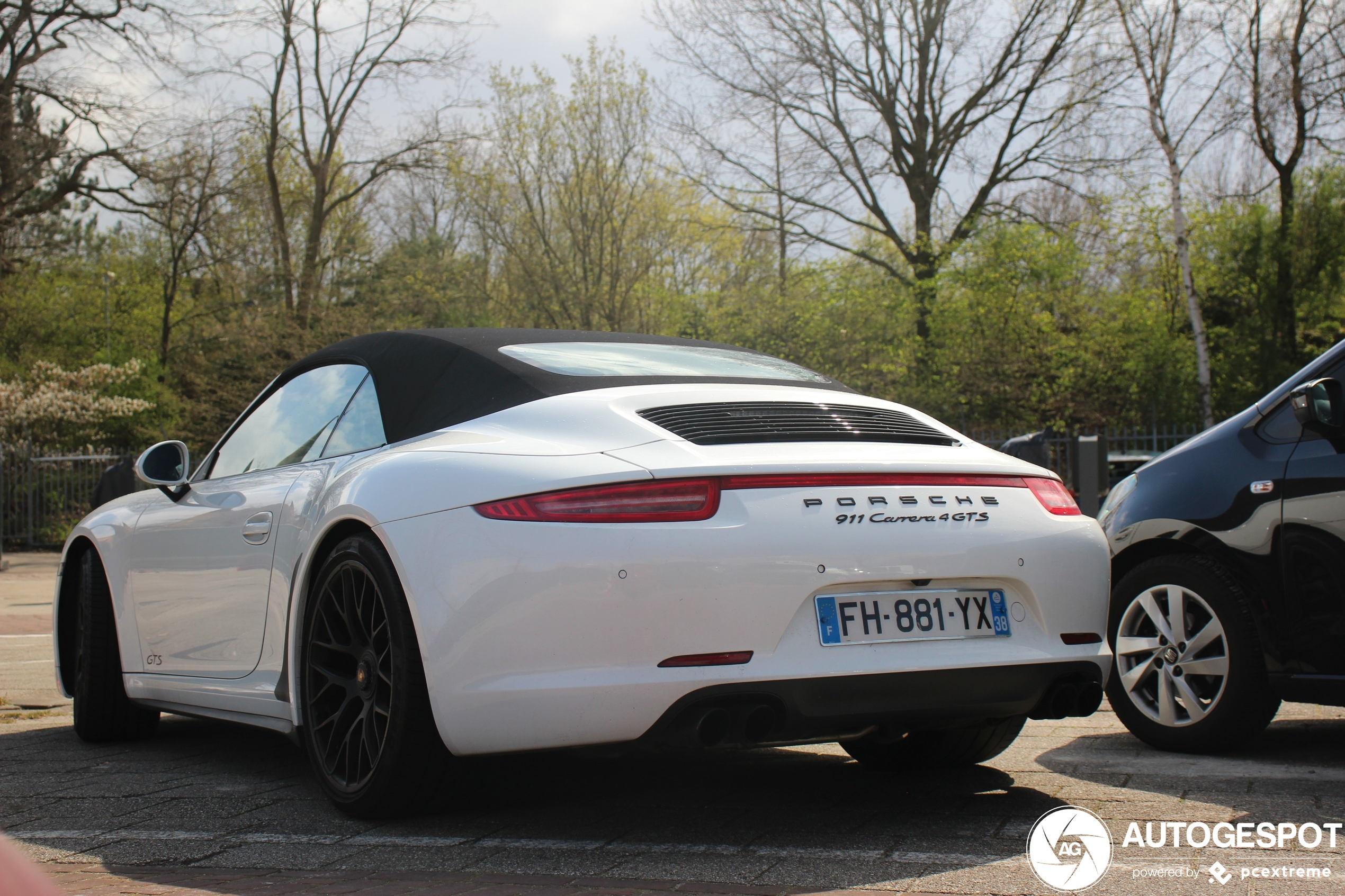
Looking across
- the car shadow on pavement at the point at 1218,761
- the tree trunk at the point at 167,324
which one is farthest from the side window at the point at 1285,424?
the tree trunk at the point at 167,324

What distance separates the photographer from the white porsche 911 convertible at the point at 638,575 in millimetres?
2969

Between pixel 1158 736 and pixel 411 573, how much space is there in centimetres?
289

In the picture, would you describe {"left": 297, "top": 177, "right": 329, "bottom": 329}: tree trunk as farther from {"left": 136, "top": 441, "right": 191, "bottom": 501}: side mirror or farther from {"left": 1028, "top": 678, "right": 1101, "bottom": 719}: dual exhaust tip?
{"left": 1028, "top": 678, "right": 1101, "bottom": 719}: dual exhaust tip

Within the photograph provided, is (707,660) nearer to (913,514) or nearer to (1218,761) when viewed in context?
(913,514)

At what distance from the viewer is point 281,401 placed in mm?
4730

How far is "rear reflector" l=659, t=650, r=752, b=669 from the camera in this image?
2939mm

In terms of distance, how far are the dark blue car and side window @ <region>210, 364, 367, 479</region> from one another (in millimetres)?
3007

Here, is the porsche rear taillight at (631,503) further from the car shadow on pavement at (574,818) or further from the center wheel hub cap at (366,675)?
the center wheel hub cap at (366,675)

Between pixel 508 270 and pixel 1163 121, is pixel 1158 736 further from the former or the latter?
pixel 508 270

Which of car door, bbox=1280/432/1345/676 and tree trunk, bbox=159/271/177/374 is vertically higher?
tree trunk, bbox=159/271/177/374

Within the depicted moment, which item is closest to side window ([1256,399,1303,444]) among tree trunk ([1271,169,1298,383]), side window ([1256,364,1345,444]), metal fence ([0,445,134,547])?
side window ([1256,364,1345,444])

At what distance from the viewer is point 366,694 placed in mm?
3428

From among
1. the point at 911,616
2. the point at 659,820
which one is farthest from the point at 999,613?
the point at 659,820

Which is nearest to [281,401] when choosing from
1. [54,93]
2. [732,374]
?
[732,374]
